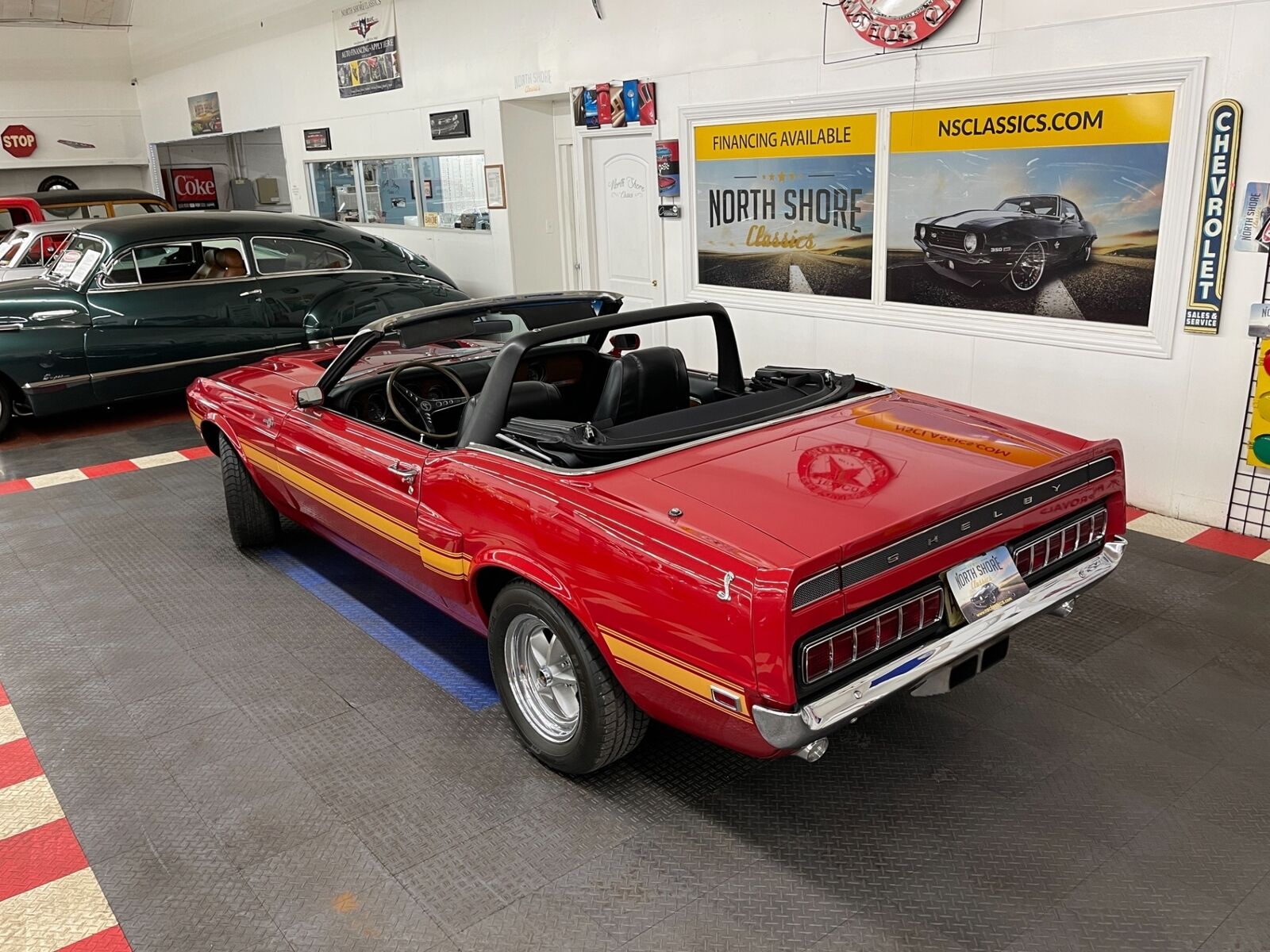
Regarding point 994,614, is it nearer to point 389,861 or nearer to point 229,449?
point 389,861

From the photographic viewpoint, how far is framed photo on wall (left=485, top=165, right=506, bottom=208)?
959 cm

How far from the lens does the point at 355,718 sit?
3.51m

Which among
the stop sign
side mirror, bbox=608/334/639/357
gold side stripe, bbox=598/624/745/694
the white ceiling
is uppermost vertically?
the white ceiling

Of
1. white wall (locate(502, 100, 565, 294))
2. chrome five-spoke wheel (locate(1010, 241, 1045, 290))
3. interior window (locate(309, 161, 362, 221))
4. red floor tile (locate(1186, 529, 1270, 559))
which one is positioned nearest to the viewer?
red floor tile (locate(1186, 529, 1270, 559))

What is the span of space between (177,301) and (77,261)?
2.62 feet

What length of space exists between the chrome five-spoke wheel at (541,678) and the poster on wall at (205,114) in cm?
1494

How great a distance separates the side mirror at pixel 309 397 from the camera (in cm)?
407

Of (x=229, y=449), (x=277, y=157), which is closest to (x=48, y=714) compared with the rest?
(x=229, y=449)

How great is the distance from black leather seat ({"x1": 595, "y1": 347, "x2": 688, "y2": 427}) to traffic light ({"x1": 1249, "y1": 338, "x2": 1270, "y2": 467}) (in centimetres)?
301

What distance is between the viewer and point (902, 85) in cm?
594

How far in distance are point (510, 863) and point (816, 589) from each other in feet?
3.92

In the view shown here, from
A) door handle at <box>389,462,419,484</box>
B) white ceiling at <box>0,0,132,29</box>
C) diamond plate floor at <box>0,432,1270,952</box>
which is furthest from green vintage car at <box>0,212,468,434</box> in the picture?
white ceiling at <box>0,0,132,29</box>

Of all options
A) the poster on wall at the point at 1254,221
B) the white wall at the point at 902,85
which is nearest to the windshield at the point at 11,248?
the white wall at the point at 902,85

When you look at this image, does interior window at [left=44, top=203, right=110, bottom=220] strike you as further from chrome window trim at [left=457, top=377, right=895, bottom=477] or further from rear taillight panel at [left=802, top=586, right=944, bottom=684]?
rear taillight panel at [left=802, top=586, right=944, bottom=684]
